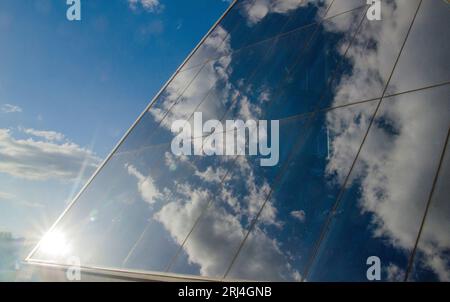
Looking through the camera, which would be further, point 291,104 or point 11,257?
point 11,257

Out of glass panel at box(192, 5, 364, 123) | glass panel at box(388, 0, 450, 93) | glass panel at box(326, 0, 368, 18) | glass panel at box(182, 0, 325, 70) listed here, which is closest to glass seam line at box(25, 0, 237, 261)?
glass panel at box(182, 0, 325, 70)

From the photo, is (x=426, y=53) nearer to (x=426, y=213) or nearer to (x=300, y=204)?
(x=426, y=213)

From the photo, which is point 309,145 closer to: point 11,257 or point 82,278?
point 82,278

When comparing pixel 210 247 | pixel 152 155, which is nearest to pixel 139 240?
pixel 210 247

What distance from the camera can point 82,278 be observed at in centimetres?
894

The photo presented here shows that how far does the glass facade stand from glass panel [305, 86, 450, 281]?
18 millimetres

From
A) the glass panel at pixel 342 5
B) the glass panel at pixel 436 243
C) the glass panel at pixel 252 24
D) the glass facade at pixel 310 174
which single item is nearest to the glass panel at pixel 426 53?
the glass facade at pixel 310 174

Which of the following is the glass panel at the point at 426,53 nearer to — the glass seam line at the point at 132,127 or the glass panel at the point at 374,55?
the glass panel at the point at 374,55

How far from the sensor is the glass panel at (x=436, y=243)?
4.37 meters

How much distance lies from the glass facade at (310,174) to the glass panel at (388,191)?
18 mm

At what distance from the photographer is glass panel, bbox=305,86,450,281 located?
16.1 feet

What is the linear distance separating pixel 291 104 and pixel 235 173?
2.06 metres

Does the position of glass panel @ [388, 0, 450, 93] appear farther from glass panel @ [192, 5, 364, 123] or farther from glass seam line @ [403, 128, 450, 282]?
glass panel @ [192, 5, 364, 123]
